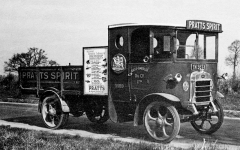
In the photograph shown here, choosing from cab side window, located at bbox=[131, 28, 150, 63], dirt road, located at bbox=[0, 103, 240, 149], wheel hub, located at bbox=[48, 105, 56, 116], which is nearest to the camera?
dirt road, located at bbox=[0, 103, 240, 149]

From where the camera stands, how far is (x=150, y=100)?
28.8 feet

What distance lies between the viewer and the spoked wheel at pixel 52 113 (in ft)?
34.6

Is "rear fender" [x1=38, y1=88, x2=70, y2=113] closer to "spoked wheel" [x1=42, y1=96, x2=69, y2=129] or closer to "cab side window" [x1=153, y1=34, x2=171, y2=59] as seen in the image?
"spoked wheel" [x1=42, y1=96, x2=69, y2=129]

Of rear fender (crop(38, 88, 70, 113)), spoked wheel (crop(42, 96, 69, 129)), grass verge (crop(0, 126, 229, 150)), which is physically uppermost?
rear fender (crop(38, 88, 70, 113))

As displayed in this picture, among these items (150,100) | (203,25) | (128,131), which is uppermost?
(203,25)

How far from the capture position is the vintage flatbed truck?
28.3 feet

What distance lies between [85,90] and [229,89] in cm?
1145

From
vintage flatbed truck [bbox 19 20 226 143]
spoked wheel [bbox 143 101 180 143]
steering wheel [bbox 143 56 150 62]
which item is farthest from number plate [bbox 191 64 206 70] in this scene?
spoked wheel [bbox 143 101 180 143]

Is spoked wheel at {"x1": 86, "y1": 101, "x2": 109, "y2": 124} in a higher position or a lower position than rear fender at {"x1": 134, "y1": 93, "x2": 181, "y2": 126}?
lower

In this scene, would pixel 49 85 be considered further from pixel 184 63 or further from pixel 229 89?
pixel 229 89

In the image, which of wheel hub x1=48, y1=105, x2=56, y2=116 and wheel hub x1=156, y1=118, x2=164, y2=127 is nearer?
wheel hub x1=156, y1=118, x2=164, y2=127

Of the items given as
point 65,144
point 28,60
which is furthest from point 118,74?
point 28,60

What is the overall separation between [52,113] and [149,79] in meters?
3.33

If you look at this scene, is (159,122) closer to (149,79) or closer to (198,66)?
(149,79)
